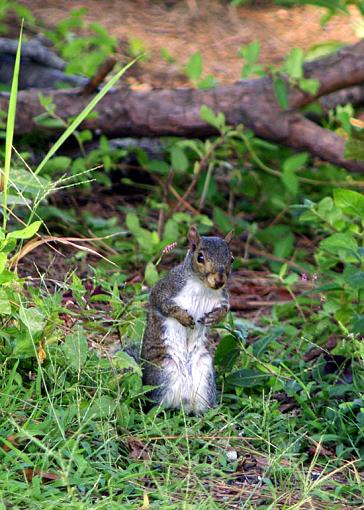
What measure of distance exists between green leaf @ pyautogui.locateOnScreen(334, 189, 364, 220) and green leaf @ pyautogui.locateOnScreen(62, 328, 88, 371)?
1428 mm

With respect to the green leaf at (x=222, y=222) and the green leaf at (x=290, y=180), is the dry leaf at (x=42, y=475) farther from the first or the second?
the green leaf at (x=290, y=180)

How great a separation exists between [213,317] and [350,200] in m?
0.96

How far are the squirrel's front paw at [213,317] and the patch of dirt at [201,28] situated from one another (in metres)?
4.74

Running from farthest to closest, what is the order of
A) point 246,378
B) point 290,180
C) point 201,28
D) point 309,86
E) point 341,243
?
point 201,28 → point 290,180 → point 309,86 → point 341,243 → point 246,378

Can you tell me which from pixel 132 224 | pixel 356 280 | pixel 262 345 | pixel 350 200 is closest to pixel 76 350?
pixel 262 345

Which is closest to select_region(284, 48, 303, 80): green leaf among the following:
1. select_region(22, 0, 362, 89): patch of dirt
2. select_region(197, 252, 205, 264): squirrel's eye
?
select_region(22, 0, 362, 89): patch of dirt

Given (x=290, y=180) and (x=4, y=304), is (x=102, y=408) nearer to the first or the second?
(x=4, y=304)

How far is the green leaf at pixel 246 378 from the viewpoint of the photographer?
14.4 ft

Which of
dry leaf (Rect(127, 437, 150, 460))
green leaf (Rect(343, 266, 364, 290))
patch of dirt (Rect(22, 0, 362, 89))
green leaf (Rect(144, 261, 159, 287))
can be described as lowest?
patch of dirt (Rect(22, 0, 362, 89))

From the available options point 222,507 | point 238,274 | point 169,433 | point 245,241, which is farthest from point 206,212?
point 222,507

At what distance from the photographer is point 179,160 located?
6457 millimetres

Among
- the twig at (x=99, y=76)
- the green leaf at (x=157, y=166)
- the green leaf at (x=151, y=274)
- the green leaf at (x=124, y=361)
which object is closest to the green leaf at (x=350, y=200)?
the green leaf at (x=151, y=274)

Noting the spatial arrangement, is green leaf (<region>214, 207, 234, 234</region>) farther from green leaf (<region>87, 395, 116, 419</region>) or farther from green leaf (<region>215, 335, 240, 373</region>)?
green leaf (<region>87, 395, 116, 419</region>)

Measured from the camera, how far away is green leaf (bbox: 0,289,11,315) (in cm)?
383
